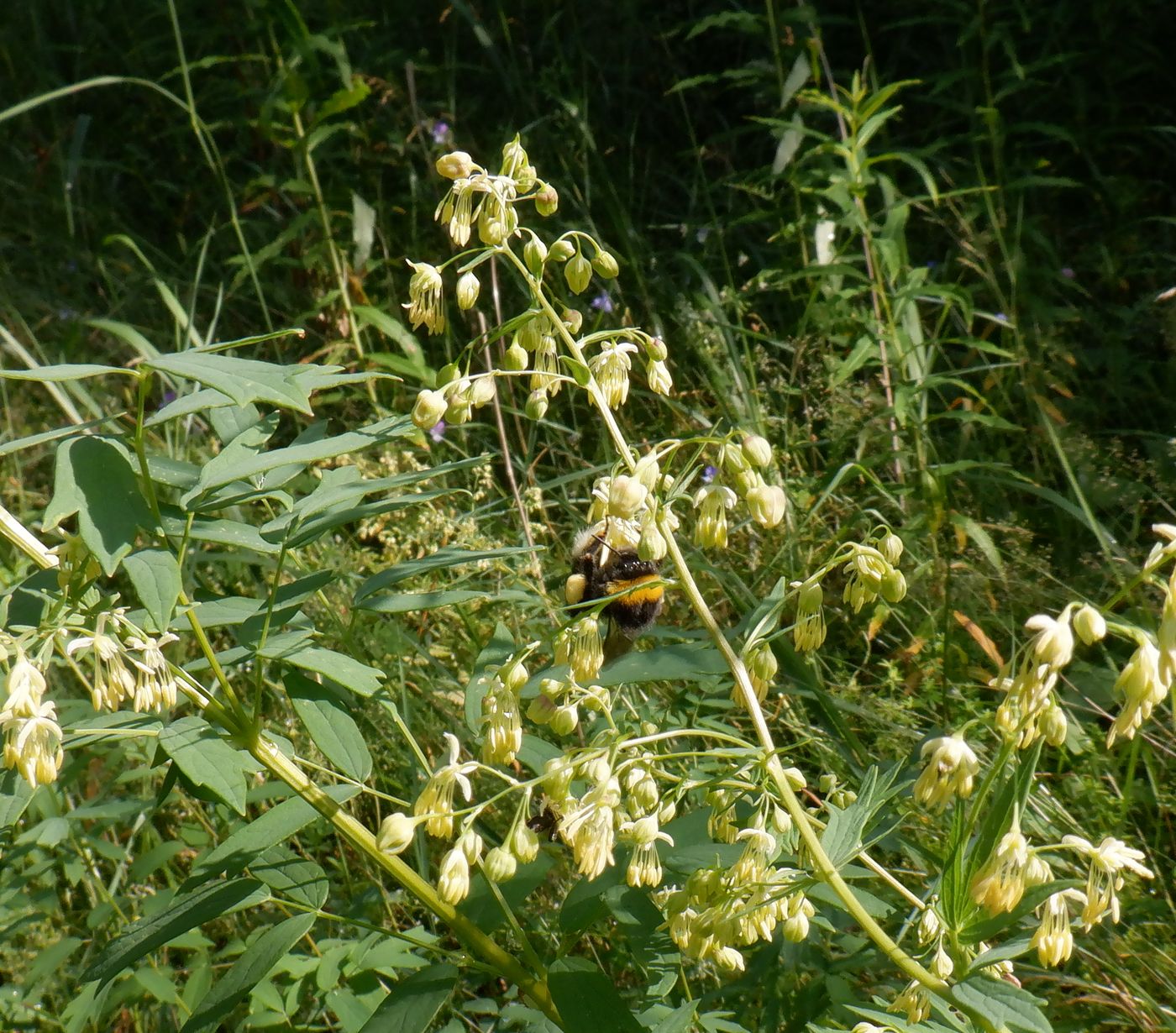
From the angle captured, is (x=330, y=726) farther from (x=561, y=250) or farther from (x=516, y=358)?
(x=561, y=250)

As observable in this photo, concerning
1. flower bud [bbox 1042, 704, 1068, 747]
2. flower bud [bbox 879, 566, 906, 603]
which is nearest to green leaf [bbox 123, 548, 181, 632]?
flower bud [bbox 879, 566, 906, 603]

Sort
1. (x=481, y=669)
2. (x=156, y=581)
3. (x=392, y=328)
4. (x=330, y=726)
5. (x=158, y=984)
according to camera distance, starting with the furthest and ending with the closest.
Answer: (x=392, y=328)
(x=158, y=984)
(x=481, y=669)
(x=330, y=726)
(x=156, y=581)

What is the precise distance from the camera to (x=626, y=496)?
128 cm

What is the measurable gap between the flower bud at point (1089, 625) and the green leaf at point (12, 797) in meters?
1.18

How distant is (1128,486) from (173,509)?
2.33m

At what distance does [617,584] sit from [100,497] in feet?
2.66

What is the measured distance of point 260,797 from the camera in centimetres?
202

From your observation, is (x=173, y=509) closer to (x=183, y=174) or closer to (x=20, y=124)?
(x=183, y=174)

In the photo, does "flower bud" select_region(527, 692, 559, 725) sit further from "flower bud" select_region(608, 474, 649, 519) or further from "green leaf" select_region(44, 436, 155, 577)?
"green leaf" select_region(44, 436, 155, 577)

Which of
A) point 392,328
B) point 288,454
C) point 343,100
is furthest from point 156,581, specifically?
point 343,100

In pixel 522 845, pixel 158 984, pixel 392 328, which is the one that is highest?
pixel 522 845

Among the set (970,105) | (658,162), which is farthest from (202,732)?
(658,162)

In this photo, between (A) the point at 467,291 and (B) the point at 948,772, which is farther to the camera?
(A) the point at 467,291

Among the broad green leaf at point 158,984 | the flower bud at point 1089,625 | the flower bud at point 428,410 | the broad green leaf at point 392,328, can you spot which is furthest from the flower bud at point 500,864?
the broad green leaf at point 392,328
